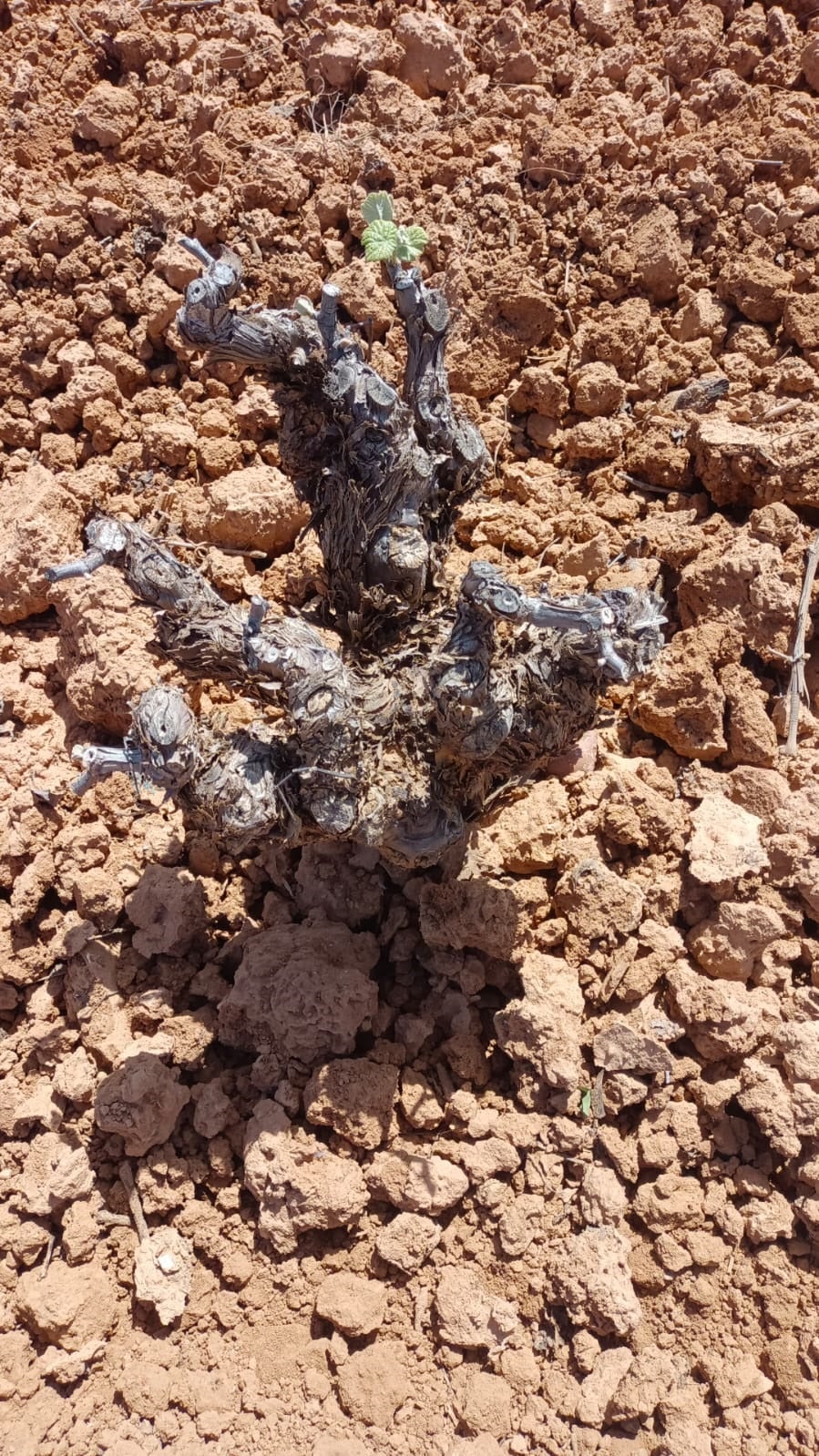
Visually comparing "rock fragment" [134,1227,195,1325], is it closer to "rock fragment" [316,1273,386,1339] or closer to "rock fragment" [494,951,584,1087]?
"rock fragment" [316,1273,386,1339]

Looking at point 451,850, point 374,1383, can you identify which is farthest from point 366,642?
point 374,1383

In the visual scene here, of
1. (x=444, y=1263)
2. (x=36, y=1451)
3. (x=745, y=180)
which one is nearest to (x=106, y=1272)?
(x=36, y=1451)

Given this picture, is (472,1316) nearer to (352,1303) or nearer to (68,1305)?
(352,1303)

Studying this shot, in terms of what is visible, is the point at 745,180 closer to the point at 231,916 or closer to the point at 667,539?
the point at 667,539

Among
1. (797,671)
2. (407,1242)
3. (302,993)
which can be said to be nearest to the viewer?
(407,1242)

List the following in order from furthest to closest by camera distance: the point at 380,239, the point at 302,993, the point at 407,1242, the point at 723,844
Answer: the point at 723,844, the point at 302,993, the point at 407,1242, the point at 380,239

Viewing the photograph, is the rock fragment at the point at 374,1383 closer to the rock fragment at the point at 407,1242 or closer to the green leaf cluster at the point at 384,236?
the rock fragment at the point at 407,1242

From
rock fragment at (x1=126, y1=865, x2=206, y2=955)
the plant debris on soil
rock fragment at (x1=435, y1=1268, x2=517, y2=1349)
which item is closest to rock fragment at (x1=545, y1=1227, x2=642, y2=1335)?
the plant debris on soil
